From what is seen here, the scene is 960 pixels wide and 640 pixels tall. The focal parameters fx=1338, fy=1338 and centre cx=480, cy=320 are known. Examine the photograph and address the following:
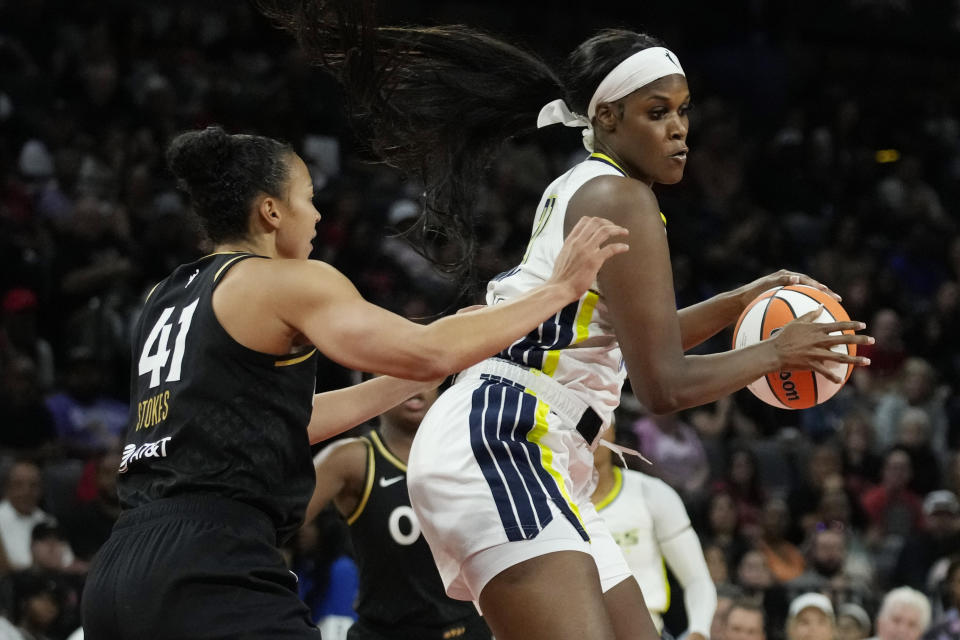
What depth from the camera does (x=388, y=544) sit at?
203 inches

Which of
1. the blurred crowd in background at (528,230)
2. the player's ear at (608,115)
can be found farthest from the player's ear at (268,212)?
the blurred crowd in background at (528,230)

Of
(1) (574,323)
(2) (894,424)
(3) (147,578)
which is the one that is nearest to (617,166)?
(1) (574,323)

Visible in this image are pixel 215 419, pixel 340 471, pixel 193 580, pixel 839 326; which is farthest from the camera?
pixel 340 471

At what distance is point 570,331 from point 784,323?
0.68m

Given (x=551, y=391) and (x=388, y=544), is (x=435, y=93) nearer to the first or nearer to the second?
(x=551, y=391)

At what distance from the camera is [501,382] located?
3535 millimetres

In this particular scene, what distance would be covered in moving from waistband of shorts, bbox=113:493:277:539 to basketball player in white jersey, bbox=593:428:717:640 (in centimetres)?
305

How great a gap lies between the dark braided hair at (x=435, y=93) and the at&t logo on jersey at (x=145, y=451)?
138cm

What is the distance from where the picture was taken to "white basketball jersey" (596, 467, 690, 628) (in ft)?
19.9

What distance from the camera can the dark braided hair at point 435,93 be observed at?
4117 millimetres

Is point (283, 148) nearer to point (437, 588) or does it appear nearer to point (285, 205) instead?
point (285, 205)

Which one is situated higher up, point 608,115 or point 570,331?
point 608,115

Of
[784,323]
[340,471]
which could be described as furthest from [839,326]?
[340,471]

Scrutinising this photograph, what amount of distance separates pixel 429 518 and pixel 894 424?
8464mm
